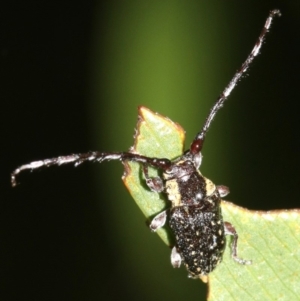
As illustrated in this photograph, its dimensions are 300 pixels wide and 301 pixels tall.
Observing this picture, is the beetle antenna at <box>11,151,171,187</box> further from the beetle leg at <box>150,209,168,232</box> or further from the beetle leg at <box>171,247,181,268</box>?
the beetle leg at <box>171,247,181,268</box>

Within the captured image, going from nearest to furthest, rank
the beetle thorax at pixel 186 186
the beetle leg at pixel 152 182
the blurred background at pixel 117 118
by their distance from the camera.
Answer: the beetle leg at pixel 152 182
the beetle thorax at pixel 186 186
the blurred background at pixel 117 118

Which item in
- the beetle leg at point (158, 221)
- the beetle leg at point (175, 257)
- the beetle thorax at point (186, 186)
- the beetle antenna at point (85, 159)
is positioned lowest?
the beetle leg at point (175, 257)

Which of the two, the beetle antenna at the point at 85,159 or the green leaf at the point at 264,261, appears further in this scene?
the beetle antenna at the point at 85,159

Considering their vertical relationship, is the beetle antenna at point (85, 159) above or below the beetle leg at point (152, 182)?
above

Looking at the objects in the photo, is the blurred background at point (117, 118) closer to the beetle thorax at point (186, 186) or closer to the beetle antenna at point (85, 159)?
the beetle thorax at point (186, 186)

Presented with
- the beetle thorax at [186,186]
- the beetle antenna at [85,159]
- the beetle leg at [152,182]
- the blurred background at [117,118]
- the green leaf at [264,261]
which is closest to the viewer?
the green leaf at [264,261]

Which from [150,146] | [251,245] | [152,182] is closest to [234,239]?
[251,245]

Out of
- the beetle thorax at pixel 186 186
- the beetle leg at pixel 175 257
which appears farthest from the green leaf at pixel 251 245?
the beetle leg at pixel 175 257
